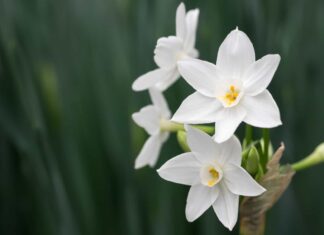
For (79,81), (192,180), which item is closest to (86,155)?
(79,81)

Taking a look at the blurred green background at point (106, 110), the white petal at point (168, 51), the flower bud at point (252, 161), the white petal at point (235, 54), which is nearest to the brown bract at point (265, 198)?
the flower bud at point (252, 161)

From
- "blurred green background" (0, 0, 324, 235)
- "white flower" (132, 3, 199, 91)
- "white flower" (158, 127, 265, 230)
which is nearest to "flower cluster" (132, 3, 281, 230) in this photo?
"white flower" (158, 127, 265, 230)

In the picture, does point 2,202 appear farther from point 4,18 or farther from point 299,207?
point 299,207

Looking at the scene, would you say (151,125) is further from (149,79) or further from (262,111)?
(262,111)

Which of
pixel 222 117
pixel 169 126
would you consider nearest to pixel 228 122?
pixel 222 117

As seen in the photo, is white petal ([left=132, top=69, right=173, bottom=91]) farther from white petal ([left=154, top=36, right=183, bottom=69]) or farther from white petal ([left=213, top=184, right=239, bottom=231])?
white petal ([left=213, top=184, right=239, bottom=231])
